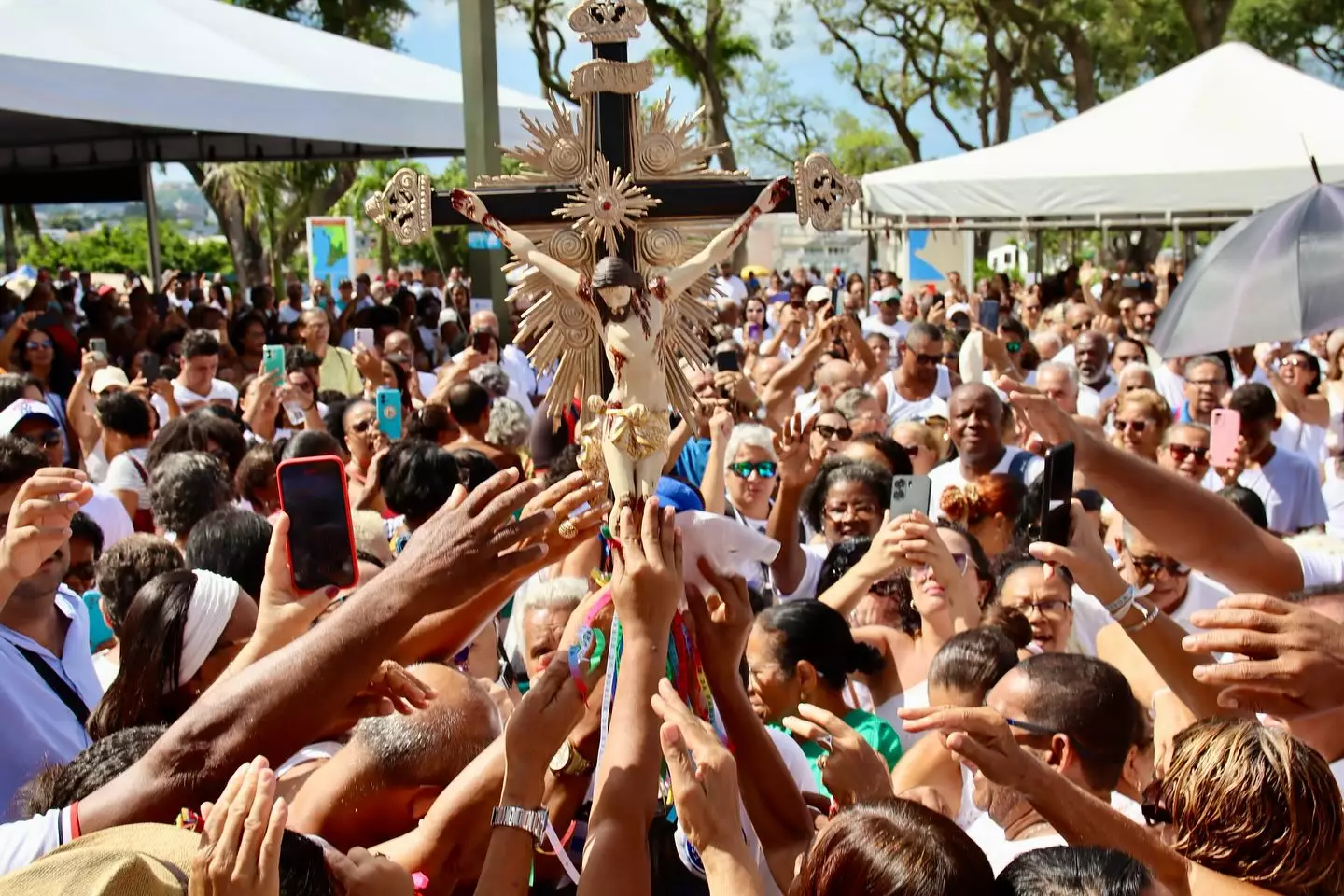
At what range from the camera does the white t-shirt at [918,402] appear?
7.84 metres

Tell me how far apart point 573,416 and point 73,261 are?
42.7m

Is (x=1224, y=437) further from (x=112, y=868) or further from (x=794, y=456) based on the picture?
(x=112, y=868)

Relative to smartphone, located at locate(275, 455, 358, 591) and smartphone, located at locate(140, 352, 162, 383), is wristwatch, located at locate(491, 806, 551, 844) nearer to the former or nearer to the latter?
smartphone, located at locate(275, 455, 358, 591)

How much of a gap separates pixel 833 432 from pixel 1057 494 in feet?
11.9

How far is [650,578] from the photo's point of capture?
2406 mm

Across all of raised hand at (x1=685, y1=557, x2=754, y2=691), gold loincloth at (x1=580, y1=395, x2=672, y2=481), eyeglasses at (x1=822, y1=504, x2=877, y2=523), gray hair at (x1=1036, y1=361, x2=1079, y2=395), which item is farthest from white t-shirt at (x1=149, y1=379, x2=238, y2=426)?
raised hand at (x1=685, y1=557, x2=754, y2=691)

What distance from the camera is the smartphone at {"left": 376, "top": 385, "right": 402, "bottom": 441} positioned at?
6.45 m

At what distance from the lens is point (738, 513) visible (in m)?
5.61

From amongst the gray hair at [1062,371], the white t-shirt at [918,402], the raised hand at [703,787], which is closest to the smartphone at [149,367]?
the white t-shirt at [918,402]

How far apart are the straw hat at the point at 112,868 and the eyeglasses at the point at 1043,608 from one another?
9.24ft

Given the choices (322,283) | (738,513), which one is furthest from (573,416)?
(322,283)

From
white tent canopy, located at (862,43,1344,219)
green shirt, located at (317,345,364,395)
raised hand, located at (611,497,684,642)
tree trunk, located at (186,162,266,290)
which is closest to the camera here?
raised hand, located at (611,497,684,642)

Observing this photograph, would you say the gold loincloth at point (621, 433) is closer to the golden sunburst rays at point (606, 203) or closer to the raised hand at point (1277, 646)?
the golden sunburst rays at point (606, 203)

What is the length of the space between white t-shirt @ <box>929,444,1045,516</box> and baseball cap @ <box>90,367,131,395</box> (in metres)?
4.25
